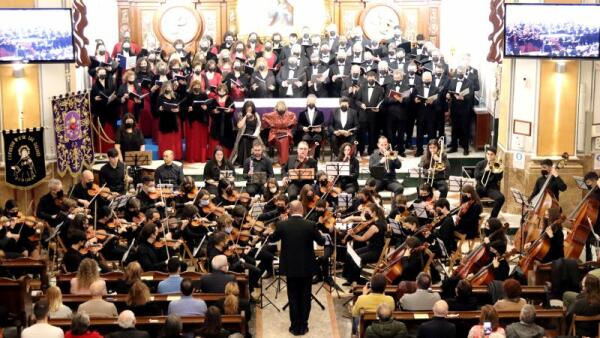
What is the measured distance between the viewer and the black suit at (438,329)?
430 inches

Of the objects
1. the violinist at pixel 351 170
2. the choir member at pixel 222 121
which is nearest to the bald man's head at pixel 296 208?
the violinist at pixel 351 170

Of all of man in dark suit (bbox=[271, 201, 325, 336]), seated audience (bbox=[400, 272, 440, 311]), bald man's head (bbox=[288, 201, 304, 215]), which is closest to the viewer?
seated audience (bbox=[400, 272, 440, 311])

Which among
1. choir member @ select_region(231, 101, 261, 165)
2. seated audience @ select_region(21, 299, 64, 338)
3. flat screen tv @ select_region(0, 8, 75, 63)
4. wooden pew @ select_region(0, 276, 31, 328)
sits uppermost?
flat screen tv @ select_region(0, 8, 75, 63)

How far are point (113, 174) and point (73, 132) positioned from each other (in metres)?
1.86

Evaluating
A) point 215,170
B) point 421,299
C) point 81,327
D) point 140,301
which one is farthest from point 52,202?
point 421,299

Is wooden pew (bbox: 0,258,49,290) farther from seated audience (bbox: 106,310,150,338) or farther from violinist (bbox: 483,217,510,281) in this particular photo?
violinist (bbox: 483,217,510,281)

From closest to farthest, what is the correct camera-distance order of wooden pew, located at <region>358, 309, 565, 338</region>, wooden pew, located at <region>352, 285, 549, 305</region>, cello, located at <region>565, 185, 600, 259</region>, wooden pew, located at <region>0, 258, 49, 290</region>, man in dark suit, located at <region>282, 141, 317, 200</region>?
wooden pew, located at <region>358, 309, 565, 338</region> → wooden pew, located at <region>352, 285, 549, 305</region> → wooden pew, located at <region>0, 258, 49, 290</region> → cello, located at <region>565, 185, 600, 259</region> → man in dark suit, located at <region>282, 141, 317, 200</region>

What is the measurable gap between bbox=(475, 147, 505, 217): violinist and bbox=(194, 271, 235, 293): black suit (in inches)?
246

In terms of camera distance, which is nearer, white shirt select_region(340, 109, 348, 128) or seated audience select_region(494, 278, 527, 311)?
seated audience select_region(494, 278, 527, 311)

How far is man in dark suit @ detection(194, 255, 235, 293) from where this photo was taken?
12523 mm

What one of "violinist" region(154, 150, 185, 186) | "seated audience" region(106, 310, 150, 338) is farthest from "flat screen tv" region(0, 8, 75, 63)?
"seated audience" region(106, 310, 150, 338)

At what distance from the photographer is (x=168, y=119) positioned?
20.3 meters

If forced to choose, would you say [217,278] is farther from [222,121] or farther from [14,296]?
[222,121]

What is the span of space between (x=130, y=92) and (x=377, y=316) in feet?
34.5
